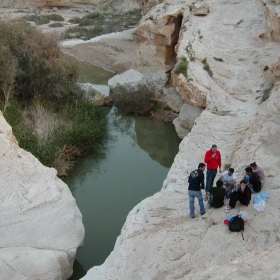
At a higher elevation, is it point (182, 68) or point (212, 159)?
point (182, 68)

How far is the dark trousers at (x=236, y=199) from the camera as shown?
756cm

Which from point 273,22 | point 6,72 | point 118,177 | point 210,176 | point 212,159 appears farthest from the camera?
point 273,22

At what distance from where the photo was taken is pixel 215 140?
11117 millimetres

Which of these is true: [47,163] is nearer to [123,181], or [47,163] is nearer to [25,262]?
[123,181]

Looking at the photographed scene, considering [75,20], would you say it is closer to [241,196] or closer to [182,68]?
[182,68]

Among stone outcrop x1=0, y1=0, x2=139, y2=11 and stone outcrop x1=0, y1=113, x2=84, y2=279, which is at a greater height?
stone outcrop x1=0, y1=0, x2=139, y2=11

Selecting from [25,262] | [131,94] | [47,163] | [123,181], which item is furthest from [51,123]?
[25,262]

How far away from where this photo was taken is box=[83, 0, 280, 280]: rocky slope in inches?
271

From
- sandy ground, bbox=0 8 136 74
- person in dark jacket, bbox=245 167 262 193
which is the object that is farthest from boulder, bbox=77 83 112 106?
person in dark jacket, bbox=245 167 262 193

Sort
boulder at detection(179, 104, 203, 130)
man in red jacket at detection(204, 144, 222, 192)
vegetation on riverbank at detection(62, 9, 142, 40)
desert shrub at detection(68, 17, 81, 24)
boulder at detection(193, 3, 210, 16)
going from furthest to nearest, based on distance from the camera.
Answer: desert shrub at detection(68, 17, 81, 24) < vegetation on riverbank at detection(62, 9, 142, 40) < boulder at detection(193, 3, 210, 16) < boulder at detection(179, 104, 203, 130) < man in red jacket at detection(204, 144, 222, 192)

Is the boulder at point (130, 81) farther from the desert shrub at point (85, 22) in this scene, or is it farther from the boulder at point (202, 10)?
the desert shrub at point (85, 22)

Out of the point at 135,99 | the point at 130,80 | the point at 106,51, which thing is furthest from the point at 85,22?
the point at 135,99

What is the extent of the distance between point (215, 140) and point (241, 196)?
12.1ft

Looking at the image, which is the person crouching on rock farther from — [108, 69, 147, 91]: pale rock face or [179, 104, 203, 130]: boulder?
[108, 69, 147, 91]: pale rock face
